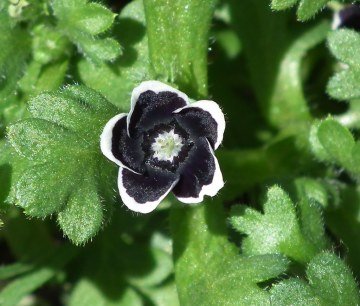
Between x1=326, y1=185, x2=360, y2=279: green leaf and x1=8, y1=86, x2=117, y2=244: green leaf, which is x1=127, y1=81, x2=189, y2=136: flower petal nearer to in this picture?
x1=8, y1=86, x2=117, y2=244: green leaf

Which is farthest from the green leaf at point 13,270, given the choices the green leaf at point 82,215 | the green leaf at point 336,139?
the green leaf at point 336,139

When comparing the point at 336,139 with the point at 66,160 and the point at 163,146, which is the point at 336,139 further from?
the point at 66,160

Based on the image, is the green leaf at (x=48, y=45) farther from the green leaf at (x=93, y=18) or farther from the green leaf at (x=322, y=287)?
the green leaf at (x=322, y=287)

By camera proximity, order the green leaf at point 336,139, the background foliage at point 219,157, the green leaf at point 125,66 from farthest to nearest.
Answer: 1. the green leaf at point 125,66
2. the green leaf at point 336,139
3. the background foliage at point 219,157

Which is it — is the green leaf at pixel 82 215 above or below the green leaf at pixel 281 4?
below

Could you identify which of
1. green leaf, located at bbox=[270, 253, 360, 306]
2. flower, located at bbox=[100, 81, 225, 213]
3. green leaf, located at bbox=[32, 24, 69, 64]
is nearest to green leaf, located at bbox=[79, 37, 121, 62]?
green leaf, located at bbox=[32, 24, 69, 64]

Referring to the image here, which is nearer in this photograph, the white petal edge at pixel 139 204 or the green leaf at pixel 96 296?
the white petal edge at pixel 139 204
